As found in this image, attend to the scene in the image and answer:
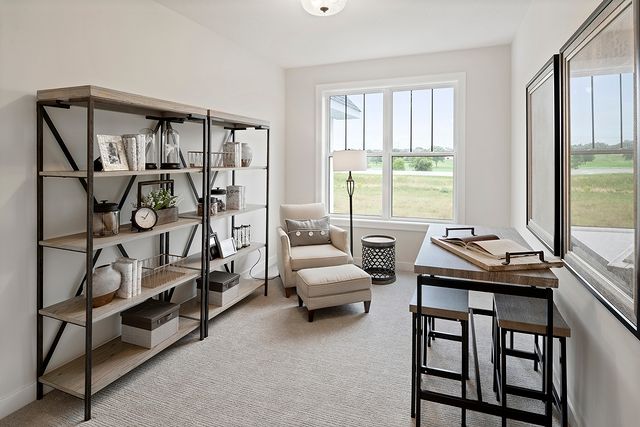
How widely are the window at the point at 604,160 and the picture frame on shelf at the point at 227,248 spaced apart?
8.48 ft

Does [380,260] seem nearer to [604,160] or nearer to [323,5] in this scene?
[323,5]

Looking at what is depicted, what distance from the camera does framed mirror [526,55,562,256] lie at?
2.11m

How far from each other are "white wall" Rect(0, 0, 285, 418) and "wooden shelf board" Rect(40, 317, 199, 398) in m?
0.10

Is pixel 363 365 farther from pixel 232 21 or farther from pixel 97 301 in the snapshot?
pixel 232 21

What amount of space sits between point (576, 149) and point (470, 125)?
282cm

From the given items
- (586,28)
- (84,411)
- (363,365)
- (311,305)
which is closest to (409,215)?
(311,305)

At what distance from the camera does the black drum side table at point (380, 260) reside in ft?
14.4

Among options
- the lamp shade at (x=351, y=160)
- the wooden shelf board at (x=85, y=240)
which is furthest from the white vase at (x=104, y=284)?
the lamp shade at (x=351, y=160)

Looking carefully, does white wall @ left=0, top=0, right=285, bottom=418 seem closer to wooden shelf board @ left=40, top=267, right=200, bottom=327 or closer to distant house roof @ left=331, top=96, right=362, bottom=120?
wooden shelf board @ left=40, top=267, right=200, bottom=327

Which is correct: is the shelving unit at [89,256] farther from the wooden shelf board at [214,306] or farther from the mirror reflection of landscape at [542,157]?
the mirror reflection of landscape at [542,157]

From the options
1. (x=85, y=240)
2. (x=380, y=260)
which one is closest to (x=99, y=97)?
(x=85, y=240)

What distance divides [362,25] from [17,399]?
3777 mm

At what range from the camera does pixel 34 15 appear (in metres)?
2.19

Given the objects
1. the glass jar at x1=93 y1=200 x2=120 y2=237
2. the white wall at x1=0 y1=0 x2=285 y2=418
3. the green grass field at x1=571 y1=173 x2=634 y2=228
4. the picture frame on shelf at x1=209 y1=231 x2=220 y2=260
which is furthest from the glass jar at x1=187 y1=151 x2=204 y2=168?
the green grass field at x1=571 y1=173 x2=634 y2=228
